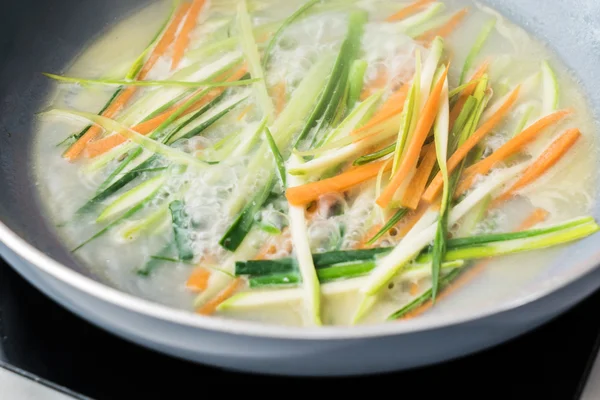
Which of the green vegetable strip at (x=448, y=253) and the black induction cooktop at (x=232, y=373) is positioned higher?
the green vegetable strip at (x=448, y=253)

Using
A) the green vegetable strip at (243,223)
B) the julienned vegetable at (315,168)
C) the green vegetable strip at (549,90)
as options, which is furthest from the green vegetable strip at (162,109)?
the green vegetable strip at (549,90)

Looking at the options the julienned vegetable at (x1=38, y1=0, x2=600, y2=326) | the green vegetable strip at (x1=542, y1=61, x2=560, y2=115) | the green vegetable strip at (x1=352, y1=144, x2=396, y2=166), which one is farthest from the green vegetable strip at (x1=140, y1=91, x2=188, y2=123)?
the green vegetable strip at (x1=542, y1=61, x2=560, y2=115)

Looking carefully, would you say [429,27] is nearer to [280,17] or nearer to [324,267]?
[280,17]

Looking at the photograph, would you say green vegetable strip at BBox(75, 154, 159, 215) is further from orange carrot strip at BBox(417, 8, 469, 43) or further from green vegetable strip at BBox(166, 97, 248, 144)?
orange carrot strip at BBox(417, 8, 469, 43)

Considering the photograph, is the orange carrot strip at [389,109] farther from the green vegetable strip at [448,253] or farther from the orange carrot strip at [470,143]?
the green vegetable strip at [448,253]

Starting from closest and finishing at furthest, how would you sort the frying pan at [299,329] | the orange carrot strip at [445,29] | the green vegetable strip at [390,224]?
the frying pan at [299,329] → the green vegetable strip at [390,224] → the orange carrot strip at [445,29]

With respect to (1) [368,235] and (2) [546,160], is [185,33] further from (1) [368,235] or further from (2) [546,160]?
(2) [546,160]

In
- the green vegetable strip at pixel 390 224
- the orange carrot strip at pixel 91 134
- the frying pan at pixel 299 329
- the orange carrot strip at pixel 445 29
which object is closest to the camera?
the frying pan at pixel 299 329

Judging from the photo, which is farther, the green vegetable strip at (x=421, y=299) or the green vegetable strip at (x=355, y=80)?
the green vegetable strip at (x=355, y=80)

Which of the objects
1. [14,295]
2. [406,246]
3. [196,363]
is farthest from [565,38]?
[14,295]
